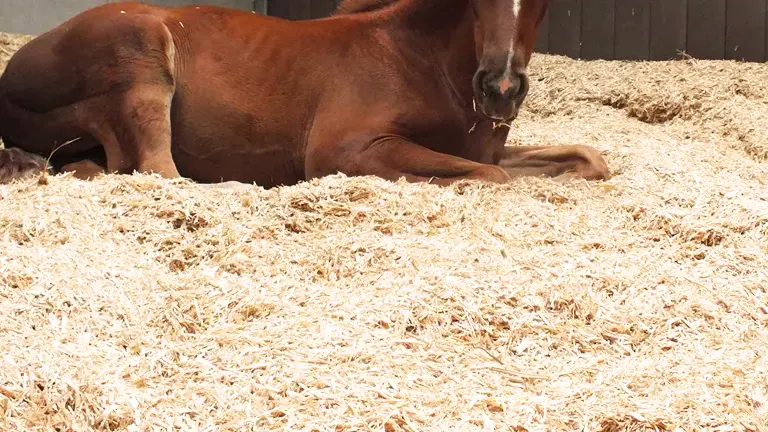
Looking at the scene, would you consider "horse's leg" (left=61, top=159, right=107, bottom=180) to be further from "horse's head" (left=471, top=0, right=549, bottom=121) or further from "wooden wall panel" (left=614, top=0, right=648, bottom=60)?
"wooden wall panel" (left=614, top=0, right=648, bottom=60)

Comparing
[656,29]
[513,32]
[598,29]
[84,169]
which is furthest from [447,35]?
[598,29]

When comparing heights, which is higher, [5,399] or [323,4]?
[5,399]

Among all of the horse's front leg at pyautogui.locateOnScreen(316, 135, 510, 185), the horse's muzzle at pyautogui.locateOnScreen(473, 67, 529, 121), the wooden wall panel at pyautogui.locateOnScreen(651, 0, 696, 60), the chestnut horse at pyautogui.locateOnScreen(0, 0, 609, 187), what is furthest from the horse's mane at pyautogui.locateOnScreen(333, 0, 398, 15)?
the wooden wall panel at pyautogui.locateOnScreen(651, 0, 696, 60)

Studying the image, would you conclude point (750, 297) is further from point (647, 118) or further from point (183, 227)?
point (647, 118)

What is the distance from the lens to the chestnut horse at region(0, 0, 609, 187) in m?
4.46

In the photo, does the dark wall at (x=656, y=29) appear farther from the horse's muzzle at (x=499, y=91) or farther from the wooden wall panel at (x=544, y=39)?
the horse's muzzle at (x=499, y=91)

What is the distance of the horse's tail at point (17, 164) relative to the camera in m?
4.37

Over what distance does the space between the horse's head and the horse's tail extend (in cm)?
201

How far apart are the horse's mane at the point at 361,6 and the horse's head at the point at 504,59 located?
93 centimetres

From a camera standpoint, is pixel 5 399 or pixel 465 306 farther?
pixel 465 306

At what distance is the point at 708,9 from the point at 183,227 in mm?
5490

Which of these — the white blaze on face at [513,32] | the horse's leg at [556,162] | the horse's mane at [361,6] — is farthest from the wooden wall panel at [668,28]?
the white blaze on face at [513,32]

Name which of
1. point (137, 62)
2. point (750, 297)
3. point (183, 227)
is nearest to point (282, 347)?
point (183, 227)

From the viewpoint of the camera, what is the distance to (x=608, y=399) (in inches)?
82.9
